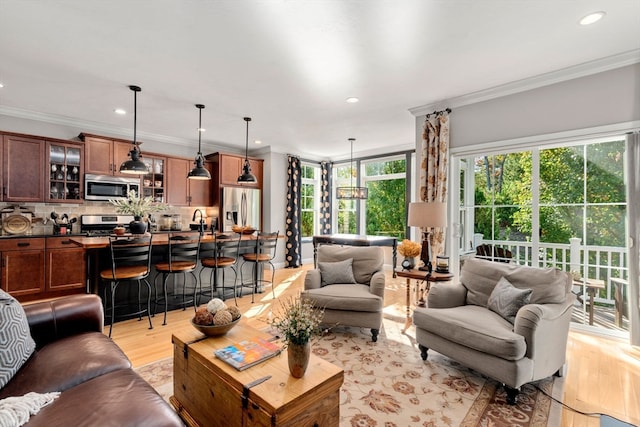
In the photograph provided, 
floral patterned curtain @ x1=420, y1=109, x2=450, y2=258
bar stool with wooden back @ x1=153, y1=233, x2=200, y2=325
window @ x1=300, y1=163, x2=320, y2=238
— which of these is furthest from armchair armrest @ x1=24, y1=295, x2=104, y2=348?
window @ x1=300, y1=163, x2=320, y2=238

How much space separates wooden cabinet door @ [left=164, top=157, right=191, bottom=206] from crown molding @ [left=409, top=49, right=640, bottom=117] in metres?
4.54

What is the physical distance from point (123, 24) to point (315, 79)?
1807 mm

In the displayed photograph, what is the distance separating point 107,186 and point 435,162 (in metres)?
5.31

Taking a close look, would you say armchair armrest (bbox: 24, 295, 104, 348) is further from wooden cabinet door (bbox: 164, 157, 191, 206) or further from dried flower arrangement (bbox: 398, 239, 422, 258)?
wooden cabinet door (bbox: 164, 157, 191, 206)

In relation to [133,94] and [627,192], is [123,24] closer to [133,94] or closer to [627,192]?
[133,94]

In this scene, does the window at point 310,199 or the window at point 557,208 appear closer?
the window at point 557,208

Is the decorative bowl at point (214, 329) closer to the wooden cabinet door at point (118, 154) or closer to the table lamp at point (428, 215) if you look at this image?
the table lamp at point (428, 215)

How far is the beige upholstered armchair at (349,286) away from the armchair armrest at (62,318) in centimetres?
186

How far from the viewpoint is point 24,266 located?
4.29m

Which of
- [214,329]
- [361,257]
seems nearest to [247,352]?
[214,329]

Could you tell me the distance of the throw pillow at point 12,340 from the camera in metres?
1.49

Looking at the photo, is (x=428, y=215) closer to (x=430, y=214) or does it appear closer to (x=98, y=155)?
(x=430, y=214)

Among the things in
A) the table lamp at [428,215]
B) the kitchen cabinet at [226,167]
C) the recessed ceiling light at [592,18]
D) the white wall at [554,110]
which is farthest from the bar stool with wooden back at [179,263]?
the recessed ceiling light at [592,18]

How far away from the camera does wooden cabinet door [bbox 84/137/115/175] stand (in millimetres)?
4977
